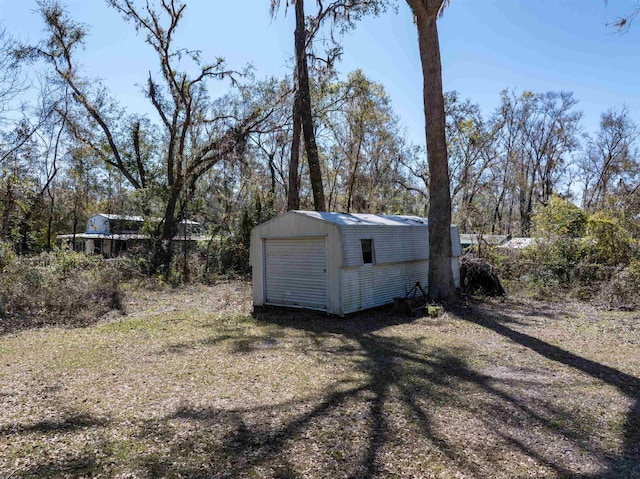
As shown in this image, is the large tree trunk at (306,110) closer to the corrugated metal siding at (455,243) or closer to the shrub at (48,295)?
the corrugated metal siding at (455,243)

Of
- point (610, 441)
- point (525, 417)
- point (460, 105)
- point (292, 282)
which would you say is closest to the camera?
point (610, 441)

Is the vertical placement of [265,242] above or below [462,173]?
below

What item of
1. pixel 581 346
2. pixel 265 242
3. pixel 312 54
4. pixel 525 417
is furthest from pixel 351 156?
pixel 525 417

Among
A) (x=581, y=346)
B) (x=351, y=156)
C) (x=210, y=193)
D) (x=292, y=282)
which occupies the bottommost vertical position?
(x=581, y=346)

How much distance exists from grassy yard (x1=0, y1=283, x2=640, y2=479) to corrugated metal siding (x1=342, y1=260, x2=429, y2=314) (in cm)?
101

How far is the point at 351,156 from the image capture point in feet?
75.6

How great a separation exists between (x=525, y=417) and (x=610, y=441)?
1.98ft

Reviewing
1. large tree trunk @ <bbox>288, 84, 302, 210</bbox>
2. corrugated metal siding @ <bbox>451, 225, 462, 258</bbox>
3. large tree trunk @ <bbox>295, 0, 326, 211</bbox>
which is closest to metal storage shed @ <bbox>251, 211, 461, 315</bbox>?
corrugated metal siding @ <bbox>451, 225, 462, 258</bbox>

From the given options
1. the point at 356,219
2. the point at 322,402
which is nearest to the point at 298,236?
the point at 356,219

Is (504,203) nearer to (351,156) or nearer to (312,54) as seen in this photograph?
(351,156)

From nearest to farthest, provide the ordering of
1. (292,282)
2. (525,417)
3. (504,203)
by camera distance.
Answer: (525,417) < (292,282) < (504,203)

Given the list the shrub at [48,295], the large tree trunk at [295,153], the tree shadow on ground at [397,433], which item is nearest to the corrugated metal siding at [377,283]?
the tree shadow on ground at [397,433]

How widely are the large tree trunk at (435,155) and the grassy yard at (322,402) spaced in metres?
2.03

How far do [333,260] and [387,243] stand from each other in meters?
1.66
